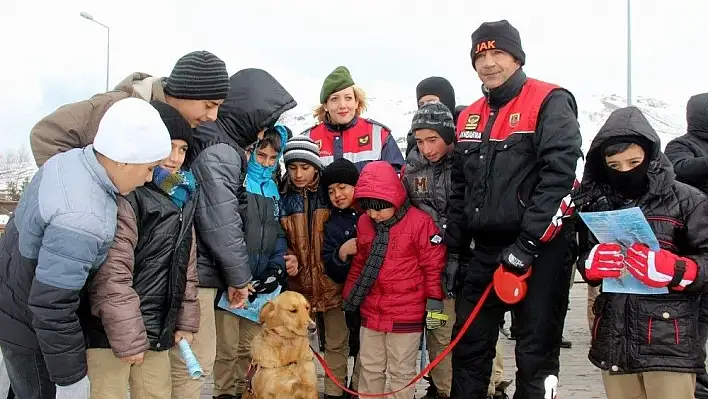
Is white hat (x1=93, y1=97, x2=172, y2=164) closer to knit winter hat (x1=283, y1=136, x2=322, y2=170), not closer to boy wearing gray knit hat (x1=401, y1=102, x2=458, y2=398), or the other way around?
knit winter hat (x1=283, y1=136, x2=322, y2=170)

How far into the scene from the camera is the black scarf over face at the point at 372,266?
4.13 m

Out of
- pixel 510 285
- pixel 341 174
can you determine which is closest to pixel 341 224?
pixel 341 174

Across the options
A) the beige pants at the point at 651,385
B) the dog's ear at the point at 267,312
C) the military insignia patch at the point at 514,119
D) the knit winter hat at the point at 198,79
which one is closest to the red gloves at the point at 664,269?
the beige pants at the point at 651,385

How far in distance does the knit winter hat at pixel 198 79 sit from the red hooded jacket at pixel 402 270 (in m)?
1.19

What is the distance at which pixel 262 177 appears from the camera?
4.25 m

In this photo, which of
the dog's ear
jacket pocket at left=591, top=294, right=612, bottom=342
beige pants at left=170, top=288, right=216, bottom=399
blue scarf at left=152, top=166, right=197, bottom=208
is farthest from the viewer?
the dog's ear

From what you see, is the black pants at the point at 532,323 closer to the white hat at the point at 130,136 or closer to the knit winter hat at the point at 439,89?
the white hat at the point at 130,136

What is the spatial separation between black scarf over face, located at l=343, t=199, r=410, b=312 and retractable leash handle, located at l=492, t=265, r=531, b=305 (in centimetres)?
99

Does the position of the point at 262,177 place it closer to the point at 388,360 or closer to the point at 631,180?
the point at 388,360

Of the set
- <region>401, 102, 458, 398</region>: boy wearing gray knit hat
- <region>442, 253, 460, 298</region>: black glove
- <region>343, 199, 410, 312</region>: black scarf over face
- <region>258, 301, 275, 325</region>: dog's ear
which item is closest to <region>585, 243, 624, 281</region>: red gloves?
<region>442, 253, 460, 298</region>: black glove

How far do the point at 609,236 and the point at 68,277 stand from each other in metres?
2.60

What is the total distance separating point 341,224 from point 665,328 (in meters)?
2.31

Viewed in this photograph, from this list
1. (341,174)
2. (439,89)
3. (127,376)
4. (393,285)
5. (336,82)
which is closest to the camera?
(127,376)

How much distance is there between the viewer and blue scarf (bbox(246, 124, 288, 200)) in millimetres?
4176
